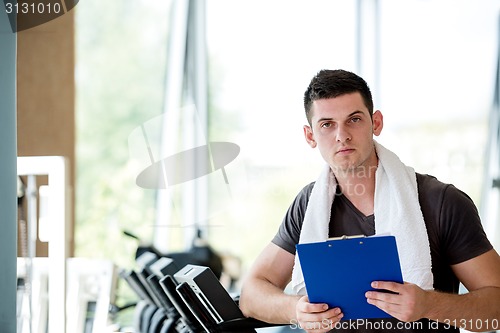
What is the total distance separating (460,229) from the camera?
156 centimetres

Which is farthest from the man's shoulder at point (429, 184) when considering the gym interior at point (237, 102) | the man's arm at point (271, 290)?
the gym interior at point (237, 102)

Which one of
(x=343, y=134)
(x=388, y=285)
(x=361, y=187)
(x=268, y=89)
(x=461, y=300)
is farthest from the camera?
(x=268, y=89)

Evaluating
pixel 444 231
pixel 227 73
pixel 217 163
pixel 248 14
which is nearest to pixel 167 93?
pixel 227 73

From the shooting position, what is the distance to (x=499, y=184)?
390 cm

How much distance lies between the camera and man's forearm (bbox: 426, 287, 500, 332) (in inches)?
58.5

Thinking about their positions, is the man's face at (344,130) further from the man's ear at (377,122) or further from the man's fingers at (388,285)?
the man's fingers at (388,285)

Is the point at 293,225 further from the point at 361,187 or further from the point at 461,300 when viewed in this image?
the point at 461,300

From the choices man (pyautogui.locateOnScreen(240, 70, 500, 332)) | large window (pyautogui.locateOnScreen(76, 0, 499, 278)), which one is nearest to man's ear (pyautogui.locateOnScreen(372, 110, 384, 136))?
man (pyautogui.locateOnScreen(240, 70, 500, 332))

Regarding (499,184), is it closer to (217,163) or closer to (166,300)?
(217,163)

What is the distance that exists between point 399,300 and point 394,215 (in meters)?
0.28

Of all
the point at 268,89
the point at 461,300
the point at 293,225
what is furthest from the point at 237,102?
the point at 461,300

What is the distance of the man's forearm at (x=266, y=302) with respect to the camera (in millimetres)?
1671

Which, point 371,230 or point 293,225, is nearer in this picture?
point 371,230

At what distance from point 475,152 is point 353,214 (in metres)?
Result: 2.70
